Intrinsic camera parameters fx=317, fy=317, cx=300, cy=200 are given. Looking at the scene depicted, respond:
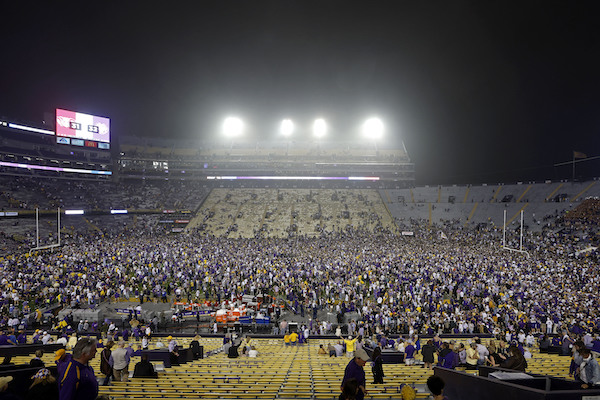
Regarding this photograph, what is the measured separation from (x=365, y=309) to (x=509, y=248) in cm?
2072

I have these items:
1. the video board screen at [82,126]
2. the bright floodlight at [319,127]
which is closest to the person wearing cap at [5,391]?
the video board screen at [82,126]

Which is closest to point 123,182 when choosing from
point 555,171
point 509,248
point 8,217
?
point 8,217

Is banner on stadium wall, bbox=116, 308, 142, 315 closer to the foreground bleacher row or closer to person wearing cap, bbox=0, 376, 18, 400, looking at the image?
the foreground bleacher row

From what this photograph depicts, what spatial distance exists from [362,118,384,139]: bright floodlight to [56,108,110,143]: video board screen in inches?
1768

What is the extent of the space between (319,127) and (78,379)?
62.2 meters

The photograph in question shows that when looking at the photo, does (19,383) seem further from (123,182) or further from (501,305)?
(123,182)

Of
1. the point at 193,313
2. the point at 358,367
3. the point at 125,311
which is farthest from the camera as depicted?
the point at 125,311

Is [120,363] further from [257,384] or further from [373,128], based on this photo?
[373,128]

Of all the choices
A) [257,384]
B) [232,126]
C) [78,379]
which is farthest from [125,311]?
[232,126]

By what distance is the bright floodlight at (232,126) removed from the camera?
63.2 meters

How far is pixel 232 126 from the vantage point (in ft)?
208

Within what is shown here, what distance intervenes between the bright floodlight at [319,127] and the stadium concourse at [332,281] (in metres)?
27.7

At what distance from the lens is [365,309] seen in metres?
14.8

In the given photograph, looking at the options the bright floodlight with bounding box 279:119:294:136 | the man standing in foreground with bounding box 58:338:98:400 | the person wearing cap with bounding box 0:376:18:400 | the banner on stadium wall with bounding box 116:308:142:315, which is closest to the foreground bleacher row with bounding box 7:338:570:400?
the man standing in foreground with bounding box 58:338:98:400
